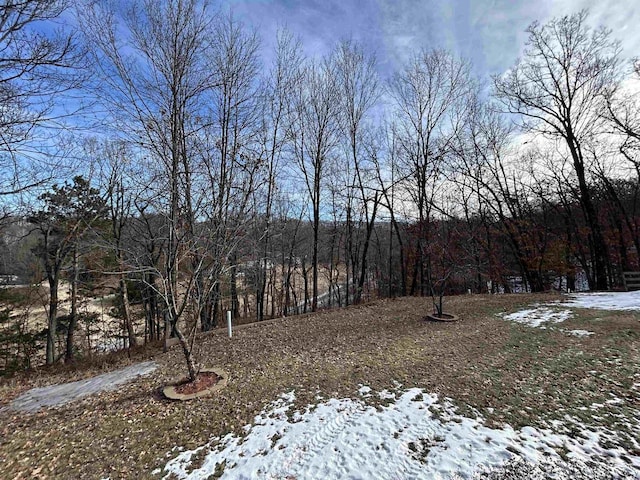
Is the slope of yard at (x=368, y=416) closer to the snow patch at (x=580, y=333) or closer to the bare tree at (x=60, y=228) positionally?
the snow patch at (x=580, y=333)

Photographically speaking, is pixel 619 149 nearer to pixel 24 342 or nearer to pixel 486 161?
pixel 486 161

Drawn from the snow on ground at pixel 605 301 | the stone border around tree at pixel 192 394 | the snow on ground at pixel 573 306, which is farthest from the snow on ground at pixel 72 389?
the snow on ground at pixel 605 301

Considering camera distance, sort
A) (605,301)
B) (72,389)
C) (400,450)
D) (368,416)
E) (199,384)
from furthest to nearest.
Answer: (605,301), (72,389), (199,384), (368,416), (400,450)

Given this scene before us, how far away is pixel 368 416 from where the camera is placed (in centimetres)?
329

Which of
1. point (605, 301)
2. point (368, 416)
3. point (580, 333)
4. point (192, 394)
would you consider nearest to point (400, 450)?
point (368, 416)

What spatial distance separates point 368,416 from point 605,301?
9.25m

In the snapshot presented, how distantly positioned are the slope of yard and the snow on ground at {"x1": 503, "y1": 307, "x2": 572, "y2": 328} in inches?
35.6

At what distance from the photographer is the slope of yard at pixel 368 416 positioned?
8.50ft

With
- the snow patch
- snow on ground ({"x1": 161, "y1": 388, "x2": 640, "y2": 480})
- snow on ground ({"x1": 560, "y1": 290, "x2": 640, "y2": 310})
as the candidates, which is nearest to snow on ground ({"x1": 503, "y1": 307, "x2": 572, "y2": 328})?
the snow patch

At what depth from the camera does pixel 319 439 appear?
9.73 ft

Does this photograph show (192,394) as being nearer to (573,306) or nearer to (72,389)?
(72,389)

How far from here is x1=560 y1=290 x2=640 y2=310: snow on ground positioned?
742 cm

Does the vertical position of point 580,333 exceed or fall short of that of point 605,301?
it falls short

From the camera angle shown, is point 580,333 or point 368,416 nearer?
point 368,416
